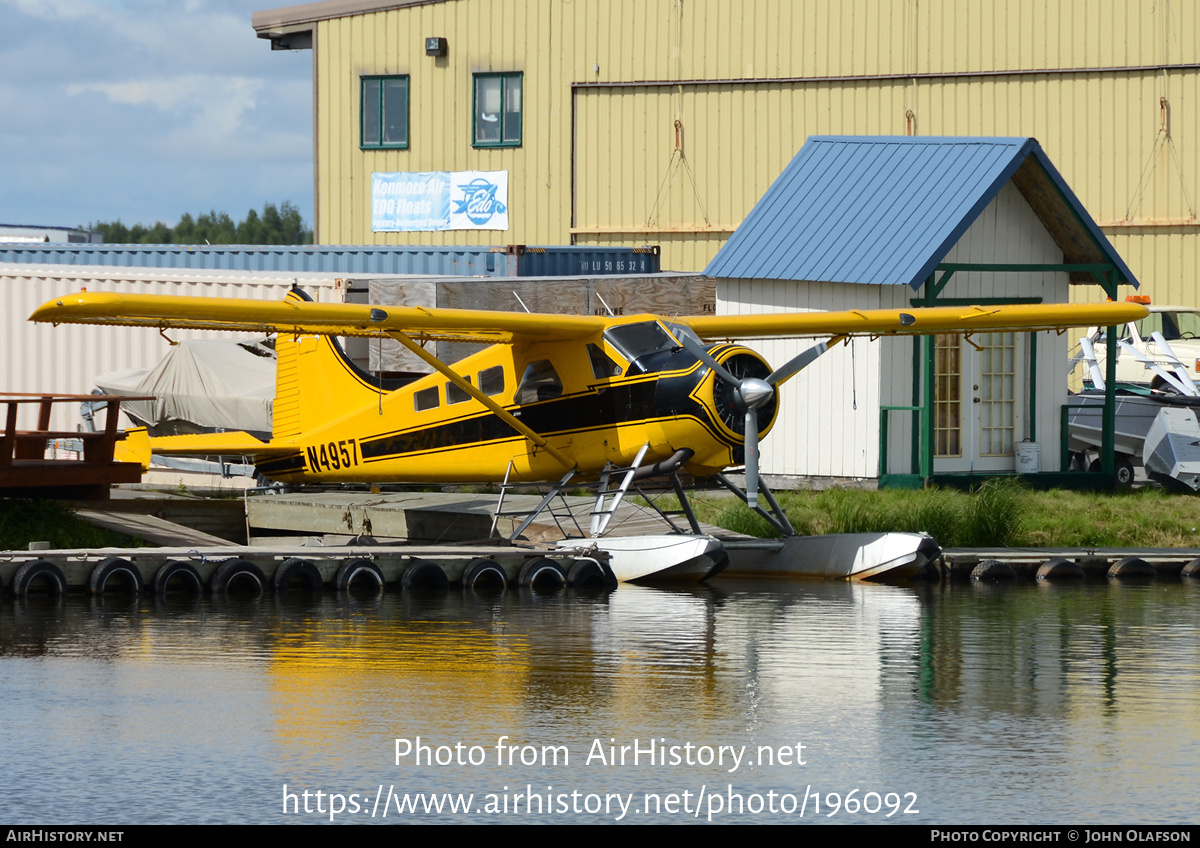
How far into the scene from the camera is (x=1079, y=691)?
1041 cm

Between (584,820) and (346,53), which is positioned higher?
(346,53)

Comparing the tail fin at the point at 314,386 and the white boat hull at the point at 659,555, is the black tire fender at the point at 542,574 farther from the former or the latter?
the tail fin at the point at 314,386

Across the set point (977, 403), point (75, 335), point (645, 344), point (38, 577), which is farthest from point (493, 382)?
point (75, 335)

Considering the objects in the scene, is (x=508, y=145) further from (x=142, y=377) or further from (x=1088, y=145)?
(x=142, y=377)

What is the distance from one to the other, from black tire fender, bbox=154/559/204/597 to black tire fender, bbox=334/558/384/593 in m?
1.22

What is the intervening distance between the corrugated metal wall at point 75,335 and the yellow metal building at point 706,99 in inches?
464

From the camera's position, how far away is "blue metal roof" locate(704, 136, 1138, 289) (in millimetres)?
20359

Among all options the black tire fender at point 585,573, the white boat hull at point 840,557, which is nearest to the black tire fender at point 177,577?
the black tire fender at point 585,573

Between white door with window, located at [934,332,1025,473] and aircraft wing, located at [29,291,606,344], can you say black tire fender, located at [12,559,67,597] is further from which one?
white door with window, located at [934,332,1025,473]

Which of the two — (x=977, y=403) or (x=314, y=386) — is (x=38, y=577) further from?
(x=977, y=403)

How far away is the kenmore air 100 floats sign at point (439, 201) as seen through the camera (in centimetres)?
3694

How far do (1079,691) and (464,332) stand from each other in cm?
767

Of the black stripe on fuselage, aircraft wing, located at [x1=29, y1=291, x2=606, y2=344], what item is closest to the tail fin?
the black stripe on fuselage

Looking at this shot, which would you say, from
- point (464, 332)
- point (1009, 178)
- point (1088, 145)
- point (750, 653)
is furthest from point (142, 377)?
point (1088, 145)
